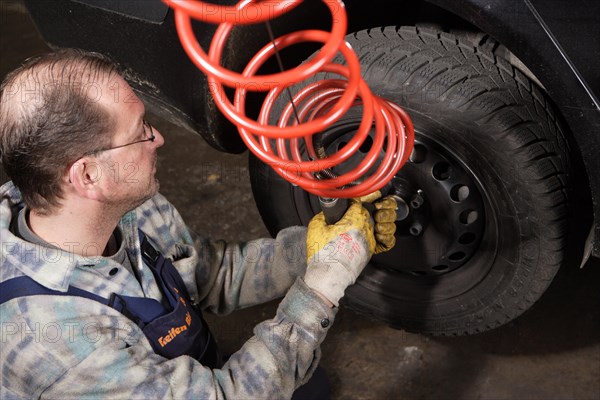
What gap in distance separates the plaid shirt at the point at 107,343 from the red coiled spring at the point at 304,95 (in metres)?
0.32

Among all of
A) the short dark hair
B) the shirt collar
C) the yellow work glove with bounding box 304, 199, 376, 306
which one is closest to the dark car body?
the short dark hair

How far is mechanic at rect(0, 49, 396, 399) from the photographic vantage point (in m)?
1.57

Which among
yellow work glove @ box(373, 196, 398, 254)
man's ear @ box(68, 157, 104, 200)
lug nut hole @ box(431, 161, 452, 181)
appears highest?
lug nut hole @ box(431, 161, 452, 181)

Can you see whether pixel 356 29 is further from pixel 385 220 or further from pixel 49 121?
pixel 49 121

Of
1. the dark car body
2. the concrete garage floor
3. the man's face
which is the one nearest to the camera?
the dark car body

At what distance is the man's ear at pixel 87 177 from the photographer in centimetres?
162

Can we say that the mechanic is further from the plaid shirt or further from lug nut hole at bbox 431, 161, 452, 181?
lug nut hole at bbox 431, 161, 452, 181

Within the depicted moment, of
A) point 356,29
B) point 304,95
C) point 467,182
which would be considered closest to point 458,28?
point 356,29

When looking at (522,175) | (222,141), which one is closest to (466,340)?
(522,175)

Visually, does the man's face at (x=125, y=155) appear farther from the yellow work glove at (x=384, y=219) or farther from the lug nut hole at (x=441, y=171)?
the lug nut hole at (x=441, y=171)

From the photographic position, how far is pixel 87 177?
1644 mm

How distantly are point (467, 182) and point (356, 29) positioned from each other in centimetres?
55

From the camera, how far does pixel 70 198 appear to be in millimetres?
1654

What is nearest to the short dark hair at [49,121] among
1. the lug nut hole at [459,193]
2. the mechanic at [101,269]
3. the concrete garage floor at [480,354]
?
the mechanic at [101,269]
